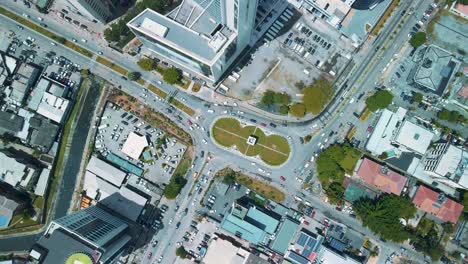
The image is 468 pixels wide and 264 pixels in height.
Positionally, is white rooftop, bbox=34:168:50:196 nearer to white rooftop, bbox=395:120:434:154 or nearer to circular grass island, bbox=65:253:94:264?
circular grass island, bbox=65:253:94:264

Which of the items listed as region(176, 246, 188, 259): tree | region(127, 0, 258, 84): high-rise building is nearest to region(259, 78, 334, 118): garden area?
region(127, 0, 258, 84): high-rise building

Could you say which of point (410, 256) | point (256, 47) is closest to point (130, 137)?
point (256, 47)

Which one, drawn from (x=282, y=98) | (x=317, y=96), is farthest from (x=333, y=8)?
(x=282, y=98)

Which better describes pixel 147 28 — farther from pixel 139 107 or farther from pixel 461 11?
pixel 461 11

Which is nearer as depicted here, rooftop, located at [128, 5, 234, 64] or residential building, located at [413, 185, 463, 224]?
rooftop, located at [128, 5, 234, 64]

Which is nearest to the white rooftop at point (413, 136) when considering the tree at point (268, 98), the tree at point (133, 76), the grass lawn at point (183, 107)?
the tree at point (268, 98)

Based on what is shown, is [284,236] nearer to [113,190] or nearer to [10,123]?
[113,190]

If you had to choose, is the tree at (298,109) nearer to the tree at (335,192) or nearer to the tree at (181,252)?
the tree at (335,192)
